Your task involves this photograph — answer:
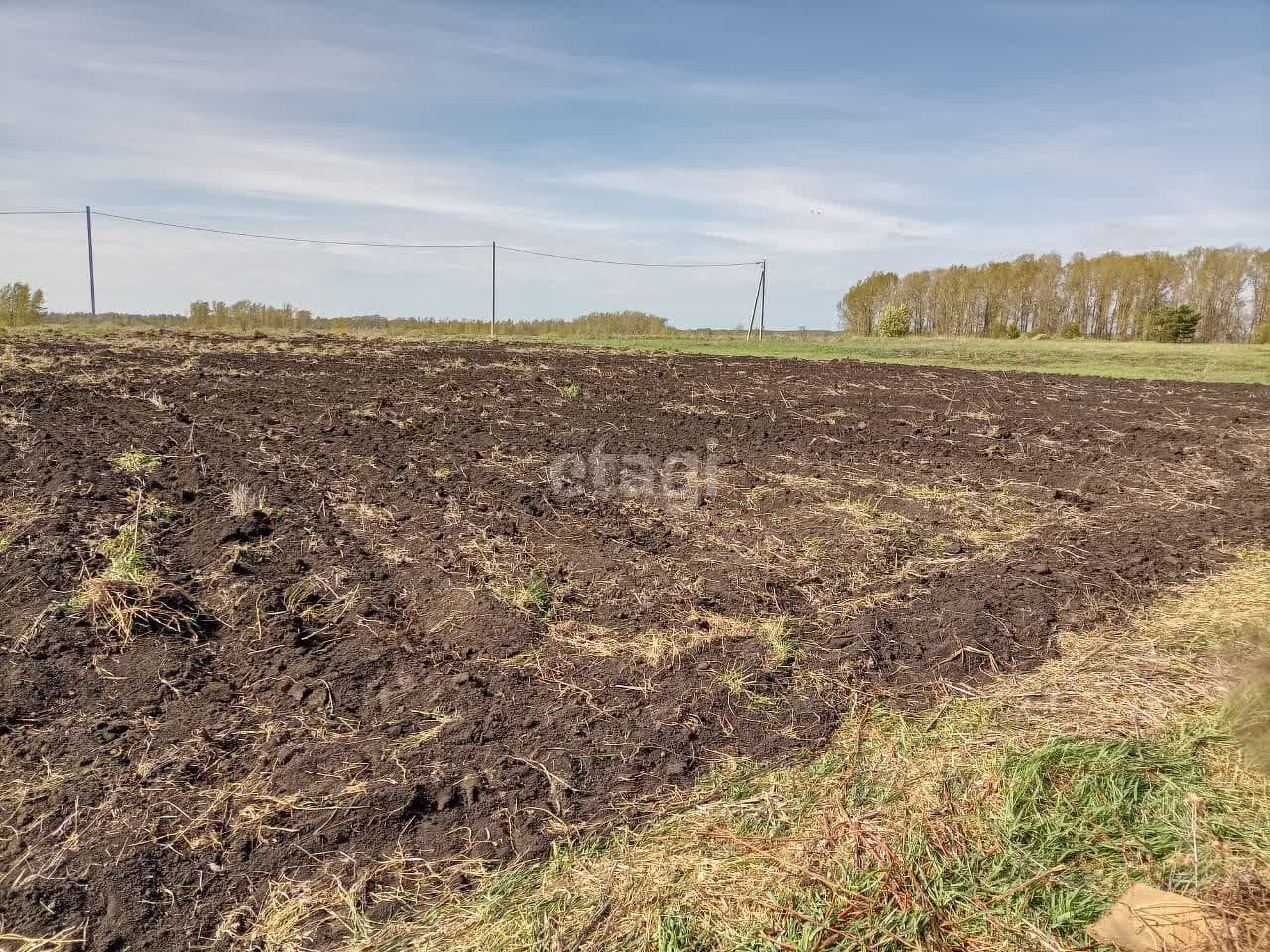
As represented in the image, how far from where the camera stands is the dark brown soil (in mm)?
2529

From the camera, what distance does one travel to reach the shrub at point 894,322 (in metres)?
45.7

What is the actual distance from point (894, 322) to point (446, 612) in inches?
1812

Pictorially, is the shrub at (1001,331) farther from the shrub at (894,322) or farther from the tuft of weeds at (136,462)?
the tuft of weeds at (136,462)

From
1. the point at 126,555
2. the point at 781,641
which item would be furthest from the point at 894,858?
the point at 126,555

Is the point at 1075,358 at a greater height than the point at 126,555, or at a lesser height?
greater

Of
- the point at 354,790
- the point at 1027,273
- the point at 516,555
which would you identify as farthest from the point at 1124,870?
the point at 1027,273

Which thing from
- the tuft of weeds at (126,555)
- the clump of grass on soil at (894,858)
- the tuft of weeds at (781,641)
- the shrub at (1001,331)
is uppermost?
the shrub at (1001,331)

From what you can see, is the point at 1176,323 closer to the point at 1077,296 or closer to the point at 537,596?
the point at 1077,296

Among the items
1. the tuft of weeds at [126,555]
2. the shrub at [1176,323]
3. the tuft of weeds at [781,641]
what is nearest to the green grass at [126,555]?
the tuft of weeds at [126,555]

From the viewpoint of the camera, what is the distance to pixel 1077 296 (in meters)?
45.2

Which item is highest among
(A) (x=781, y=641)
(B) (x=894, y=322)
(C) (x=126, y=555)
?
(B) (x=894, y=322)

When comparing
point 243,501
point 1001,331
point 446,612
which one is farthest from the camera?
point 1001,331

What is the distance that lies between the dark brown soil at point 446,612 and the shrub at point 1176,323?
37.1 metres

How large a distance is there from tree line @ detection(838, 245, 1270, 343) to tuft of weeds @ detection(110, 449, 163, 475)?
45428 mm
